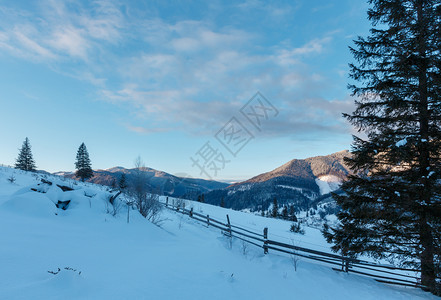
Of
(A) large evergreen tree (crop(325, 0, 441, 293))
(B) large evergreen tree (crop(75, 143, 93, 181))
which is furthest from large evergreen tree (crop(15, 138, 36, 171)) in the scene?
(A) large evergreen tree (crop(325, 0, 441, 293))

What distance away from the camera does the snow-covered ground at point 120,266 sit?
373 cm

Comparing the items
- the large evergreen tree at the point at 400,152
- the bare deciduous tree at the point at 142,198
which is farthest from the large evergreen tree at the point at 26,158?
the large evergreen tree at the point at 400,152

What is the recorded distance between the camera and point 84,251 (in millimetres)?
5320

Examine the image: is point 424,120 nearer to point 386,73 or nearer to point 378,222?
point 386,73

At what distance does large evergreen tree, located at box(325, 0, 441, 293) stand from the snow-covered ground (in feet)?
5.43

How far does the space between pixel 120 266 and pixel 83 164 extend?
42.3 m

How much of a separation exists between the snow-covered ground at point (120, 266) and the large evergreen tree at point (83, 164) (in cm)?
3616

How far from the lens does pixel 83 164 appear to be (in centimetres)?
3978

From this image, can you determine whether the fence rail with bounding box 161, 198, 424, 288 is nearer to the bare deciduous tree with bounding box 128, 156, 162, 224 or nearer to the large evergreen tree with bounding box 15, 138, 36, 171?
the bare deciduous tree with bounding box 128, 156, 162, 224

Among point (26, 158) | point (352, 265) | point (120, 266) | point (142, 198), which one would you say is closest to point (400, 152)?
point (352, 265)

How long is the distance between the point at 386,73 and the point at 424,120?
2.06 m

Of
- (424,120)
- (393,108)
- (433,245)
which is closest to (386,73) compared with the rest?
(393,108)

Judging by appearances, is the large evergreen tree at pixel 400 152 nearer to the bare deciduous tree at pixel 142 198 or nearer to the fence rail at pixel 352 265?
the fence rail at pixel 352 265

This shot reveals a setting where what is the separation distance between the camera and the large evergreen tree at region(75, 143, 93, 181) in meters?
39.5
